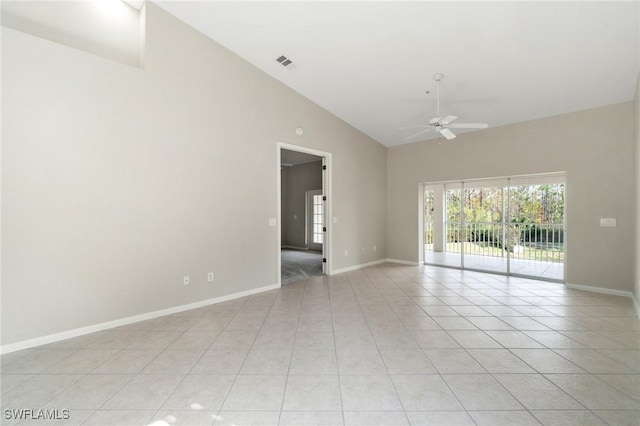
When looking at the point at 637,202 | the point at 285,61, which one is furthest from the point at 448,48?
the point at 637,202

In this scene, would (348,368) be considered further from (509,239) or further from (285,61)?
(509,239)

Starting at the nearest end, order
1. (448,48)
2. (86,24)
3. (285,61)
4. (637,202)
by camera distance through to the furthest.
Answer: (86,24)
(448,48)
(637,202)
(285,61)

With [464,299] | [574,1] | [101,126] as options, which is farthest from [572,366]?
[101,126]

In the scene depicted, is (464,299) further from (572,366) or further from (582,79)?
(582,79)

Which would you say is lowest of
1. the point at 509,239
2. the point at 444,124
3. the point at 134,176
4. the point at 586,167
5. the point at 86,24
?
the point at 509,239

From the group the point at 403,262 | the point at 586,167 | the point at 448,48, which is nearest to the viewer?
the point at 448,48

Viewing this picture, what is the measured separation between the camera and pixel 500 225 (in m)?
5.85

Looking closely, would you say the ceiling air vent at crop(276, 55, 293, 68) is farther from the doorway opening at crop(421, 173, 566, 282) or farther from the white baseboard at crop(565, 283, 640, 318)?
the white baseboard at crop(565, 283, 640, 318)

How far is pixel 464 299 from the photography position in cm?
418

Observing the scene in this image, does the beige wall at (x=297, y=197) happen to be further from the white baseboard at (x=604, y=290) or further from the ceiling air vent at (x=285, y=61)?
the white baseboard at (x=604, y=290)

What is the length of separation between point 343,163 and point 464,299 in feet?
11.6

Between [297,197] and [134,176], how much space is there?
6933mm

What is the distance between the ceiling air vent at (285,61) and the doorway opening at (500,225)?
4311 mm

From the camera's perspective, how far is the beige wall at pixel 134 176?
272 cm
